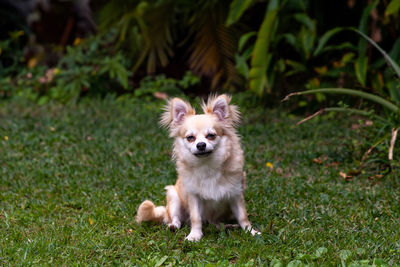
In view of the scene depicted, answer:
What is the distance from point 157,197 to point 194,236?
3.43 feet

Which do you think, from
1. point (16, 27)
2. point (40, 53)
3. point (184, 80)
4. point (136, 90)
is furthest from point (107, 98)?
point (16, 27)

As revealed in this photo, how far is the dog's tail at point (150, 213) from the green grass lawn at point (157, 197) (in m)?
0.08

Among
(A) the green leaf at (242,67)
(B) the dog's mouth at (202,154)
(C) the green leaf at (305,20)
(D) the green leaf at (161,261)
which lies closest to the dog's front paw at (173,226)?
(D) the green leaf at (161,261)

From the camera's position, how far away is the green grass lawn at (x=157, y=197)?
3.28m

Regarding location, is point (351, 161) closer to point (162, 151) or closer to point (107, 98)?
point (162, 151)

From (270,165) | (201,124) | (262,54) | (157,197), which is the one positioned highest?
(201,124)

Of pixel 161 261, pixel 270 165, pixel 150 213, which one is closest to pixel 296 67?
pixel 270 165

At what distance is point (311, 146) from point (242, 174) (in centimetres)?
250

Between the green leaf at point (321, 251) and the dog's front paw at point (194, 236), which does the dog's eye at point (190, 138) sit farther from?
the green leaf at point (321, 251)

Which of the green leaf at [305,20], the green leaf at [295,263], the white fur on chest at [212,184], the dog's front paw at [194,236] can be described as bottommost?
the dog's front paw at [194,236]

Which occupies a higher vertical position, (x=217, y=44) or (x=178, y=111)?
(x=178, y=111)

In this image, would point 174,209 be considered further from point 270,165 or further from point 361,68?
point 361,68

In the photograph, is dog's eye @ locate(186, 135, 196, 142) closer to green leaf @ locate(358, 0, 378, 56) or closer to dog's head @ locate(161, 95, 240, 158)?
dog's head @ locate(161, 95, 240, 158)

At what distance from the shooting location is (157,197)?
448 centimetres
